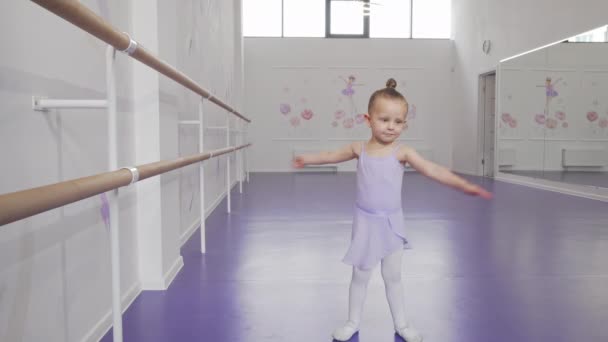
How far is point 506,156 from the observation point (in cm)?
756

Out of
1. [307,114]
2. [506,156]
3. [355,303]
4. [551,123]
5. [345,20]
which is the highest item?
[345,20]

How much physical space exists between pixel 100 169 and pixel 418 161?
1023 millimetres

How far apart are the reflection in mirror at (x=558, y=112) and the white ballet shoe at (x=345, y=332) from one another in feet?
16.2

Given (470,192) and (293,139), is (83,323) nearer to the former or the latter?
(470,192)

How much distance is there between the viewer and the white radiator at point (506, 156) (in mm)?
7403

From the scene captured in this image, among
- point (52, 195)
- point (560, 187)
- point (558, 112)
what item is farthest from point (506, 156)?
point (52, 195)

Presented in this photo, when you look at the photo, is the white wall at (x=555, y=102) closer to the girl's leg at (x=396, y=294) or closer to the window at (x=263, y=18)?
the window at (x=263, y=18)

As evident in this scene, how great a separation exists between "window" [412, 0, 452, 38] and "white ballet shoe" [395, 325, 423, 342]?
912 cm

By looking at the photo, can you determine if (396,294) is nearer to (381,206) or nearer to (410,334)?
(410,334)

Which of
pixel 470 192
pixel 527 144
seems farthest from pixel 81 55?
pixel 527 144

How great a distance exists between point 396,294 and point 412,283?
0.61 m

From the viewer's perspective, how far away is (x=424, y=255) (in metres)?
2.62

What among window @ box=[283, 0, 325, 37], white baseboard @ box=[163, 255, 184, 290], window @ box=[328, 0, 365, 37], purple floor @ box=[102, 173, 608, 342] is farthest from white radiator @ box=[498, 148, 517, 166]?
white baseboard @ box=[163, 255, 184, 290]

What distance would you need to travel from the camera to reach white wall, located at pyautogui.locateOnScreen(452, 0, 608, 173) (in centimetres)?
587
